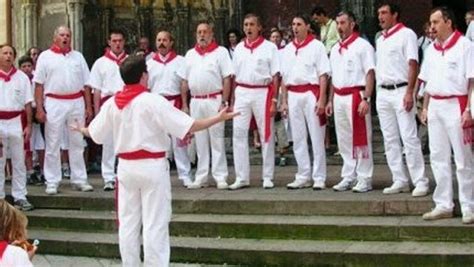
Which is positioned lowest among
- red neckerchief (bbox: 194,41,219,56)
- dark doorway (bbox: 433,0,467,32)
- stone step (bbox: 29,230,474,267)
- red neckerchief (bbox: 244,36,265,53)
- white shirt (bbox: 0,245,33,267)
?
stone step (bbox: 29,230,474,267)

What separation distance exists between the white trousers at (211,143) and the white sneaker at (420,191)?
236 cm

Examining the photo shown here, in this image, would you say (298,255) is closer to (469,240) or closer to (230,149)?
(469,240)

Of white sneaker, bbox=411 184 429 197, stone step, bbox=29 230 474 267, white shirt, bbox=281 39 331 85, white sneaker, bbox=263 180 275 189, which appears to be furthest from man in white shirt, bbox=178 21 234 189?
white sneaker, bbox=411 184 429 197

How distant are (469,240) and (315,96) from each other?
269 cm

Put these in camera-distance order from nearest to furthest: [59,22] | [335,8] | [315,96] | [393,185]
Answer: [393,185]
[315,96]
[59,22]
[335,8]

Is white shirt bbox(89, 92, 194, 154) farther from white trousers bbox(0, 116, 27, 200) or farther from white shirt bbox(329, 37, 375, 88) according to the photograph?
white trousers bbox(0, 116, 27, 200)

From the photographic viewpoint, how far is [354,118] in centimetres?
898

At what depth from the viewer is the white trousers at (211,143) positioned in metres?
9.77

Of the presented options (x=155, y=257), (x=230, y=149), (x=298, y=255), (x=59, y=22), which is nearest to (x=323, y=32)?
(x=230, y=149)

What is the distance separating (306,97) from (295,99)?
0.13 m

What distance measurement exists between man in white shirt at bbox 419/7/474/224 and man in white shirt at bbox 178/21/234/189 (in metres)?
2.75

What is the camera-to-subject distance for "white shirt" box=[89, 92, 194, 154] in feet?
20.9

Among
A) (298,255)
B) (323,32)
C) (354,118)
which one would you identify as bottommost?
(298,255)

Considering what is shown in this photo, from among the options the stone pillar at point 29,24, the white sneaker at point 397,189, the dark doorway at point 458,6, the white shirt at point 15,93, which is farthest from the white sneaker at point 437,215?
the dark doorway at point 458,6
